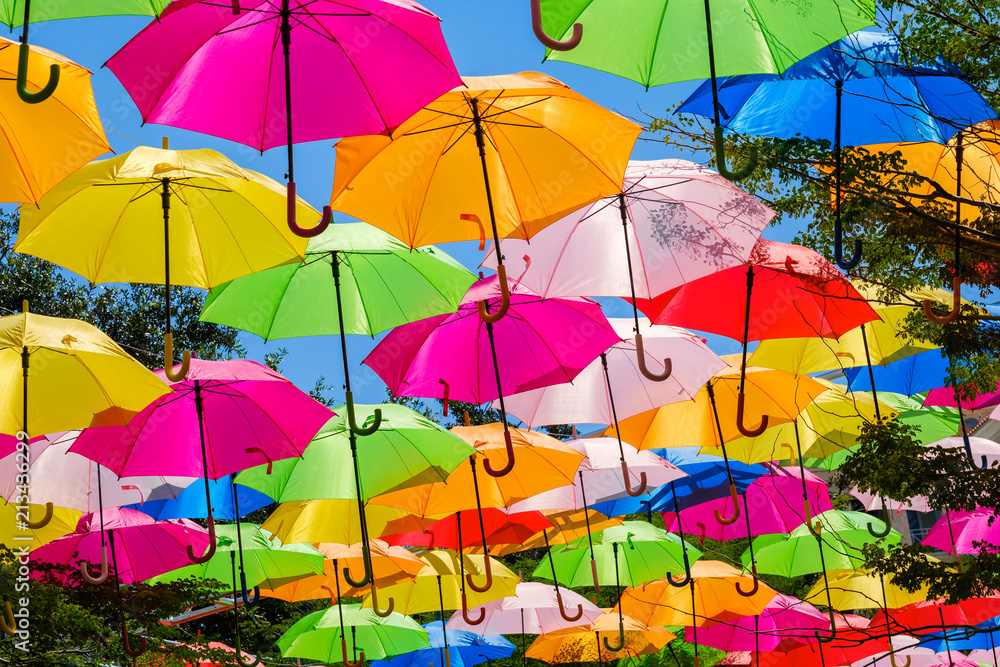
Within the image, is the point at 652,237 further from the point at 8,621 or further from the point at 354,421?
the point at 8,621

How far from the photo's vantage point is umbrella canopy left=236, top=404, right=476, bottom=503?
23.2 feet

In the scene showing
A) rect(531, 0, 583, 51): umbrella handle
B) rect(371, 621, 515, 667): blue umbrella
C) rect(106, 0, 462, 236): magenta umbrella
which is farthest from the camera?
rect(371, 621, 515, 667): blue umbrella

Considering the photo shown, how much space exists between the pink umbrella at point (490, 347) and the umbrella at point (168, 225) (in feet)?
6.28

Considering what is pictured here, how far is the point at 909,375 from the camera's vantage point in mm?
9875

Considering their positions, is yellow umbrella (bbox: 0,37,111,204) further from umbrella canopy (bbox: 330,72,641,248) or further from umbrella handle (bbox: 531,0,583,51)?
umbrella handle (bbox: 531,0,583,51)

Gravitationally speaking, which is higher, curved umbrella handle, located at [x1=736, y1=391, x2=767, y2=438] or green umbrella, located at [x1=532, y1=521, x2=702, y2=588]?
curved umbrella handle, located at [x1=736, y1=391, x2=767, y2=438]

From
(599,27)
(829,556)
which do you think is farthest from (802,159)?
(829,556)

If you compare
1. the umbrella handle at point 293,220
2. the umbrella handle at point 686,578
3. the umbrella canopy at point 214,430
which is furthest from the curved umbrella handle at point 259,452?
the umbrella handle at point 686,578

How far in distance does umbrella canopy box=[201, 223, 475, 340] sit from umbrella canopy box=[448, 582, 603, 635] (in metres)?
5.25

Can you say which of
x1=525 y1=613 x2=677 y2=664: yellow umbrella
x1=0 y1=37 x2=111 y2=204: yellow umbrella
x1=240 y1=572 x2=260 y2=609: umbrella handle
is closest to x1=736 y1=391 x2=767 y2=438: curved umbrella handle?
x1=0 y1=37 x2=111 y2=204: yellow umbrella

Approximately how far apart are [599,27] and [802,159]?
1.57m

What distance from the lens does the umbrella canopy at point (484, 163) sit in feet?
16.9

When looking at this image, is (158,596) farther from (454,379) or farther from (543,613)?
(543,613)

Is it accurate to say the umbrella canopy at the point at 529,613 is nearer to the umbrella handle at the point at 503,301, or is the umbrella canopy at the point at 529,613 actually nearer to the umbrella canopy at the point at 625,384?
the umbrella canopy at the point at 625,384
